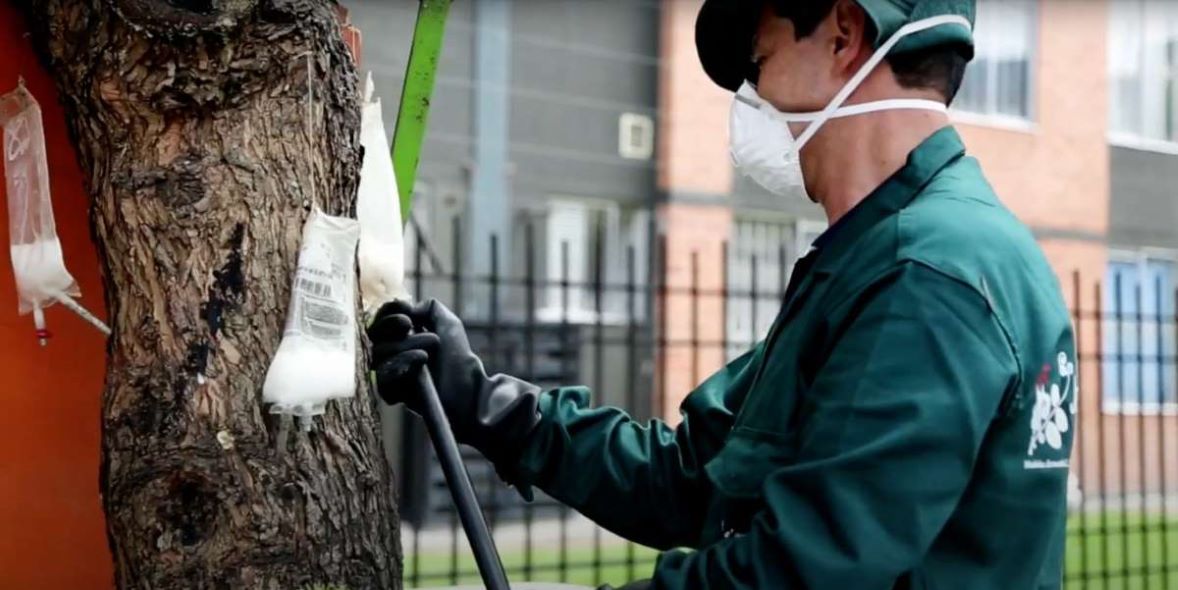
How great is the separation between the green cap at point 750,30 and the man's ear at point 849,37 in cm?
2

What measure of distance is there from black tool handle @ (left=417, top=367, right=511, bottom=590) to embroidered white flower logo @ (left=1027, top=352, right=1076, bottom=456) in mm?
721

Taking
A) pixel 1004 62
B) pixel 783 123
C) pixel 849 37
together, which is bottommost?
pixel 783 123

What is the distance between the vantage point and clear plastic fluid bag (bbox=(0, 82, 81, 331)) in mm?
2418

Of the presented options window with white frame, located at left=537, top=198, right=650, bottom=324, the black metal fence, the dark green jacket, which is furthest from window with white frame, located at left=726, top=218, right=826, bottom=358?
the dark green jacket

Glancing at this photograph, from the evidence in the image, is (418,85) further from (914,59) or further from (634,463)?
(914,59)

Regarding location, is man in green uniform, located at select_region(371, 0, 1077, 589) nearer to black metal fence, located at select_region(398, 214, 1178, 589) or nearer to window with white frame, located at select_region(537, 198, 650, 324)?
black metal fence, located at select_region(398, 214, 1178, 589)

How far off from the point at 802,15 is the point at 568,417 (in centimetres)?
79

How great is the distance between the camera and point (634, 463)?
237 centimetres

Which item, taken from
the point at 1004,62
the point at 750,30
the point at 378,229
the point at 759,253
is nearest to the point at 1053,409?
the point at 750,30

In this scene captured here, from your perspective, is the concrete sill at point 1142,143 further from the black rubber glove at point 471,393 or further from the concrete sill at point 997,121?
the black rubber glove at point 471,393

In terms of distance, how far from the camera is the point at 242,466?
2.05 metres

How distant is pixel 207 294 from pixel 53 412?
2.66ft

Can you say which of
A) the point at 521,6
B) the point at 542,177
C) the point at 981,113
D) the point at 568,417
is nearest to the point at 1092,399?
the point at 981,113

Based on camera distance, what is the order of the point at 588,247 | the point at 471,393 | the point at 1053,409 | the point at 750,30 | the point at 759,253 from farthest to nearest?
the point at 759,253 → the point at 588,247 → the point at 471,393 → the point at 750,30 → the point at 1053,409
